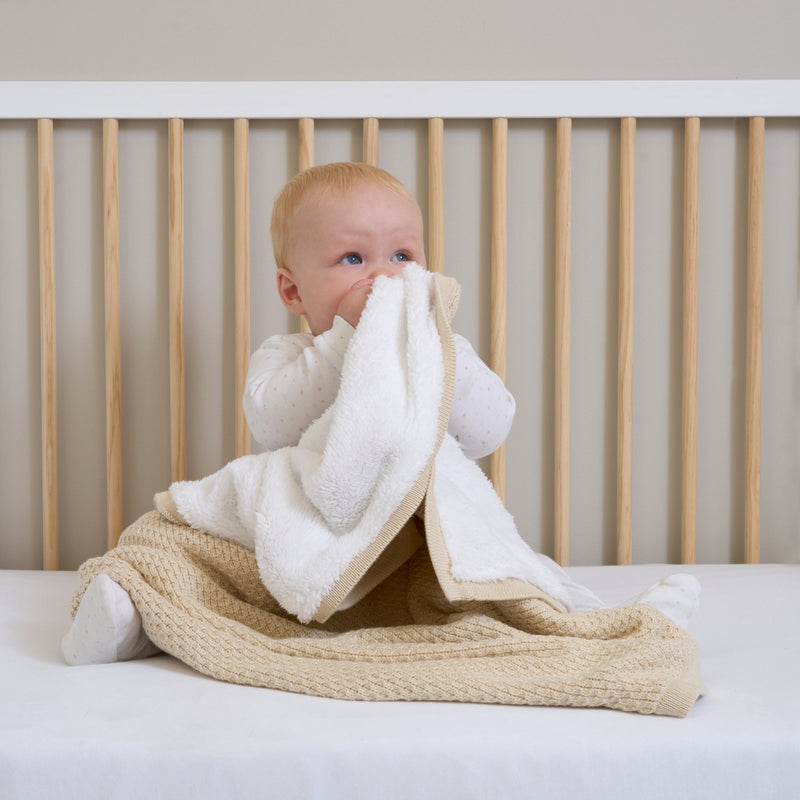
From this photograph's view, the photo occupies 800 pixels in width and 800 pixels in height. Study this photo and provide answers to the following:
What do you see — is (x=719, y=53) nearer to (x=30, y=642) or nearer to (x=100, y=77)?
(x=100, y=77)

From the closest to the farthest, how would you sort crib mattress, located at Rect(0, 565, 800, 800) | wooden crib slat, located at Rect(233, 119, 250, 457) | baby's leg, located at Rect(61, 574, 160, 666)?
crib mattress, located at Rect(0, 565, 800, 800) → baby's leg, located at Rect(61, 574, 160, 666) → wooden crib slat, located at Rect(233, 119, 250, 457)

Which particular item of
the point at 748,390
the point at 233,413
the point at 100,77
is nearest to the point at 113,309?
the point at 233,413

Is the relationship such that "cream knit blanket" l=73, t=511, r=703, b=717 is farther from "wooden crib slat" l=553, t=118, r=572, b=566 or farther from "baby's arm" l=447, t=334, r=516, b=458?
"wooden crib slat" l=553, t=118, r=572, b=566

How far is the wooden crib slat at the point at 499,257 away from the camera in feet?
3.84

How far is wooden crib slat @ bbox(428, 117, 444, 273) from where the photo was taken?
117cm

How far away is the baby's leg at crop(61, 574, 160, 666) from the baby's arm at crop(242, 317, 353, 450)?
217mm

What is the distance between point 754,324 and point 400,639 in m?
0.73

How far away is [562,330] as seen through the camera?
1179 mm

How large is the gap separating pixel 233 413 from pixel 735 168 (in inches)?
30.4

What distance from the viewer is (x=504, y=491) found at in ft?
4.01

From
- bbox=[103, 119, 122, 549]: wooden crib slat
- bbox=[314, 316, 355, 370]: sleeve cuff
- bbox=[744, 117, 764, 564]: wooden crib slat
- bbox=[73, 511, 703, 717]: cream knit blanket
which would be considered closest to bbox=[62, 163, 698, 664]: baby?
bbox=[314, 316, 355, 370]: sleeve cuff

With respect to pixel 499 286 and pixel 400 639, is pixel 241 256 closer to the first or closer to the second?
pixel 499 286

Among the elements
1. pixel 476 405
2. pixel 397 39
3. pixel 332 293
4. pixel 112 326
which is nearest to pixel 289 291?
pixel 332 293

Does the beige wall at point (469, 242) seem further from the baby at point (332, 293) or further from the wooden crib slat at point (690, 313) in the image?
the baby at point (332, 293)
